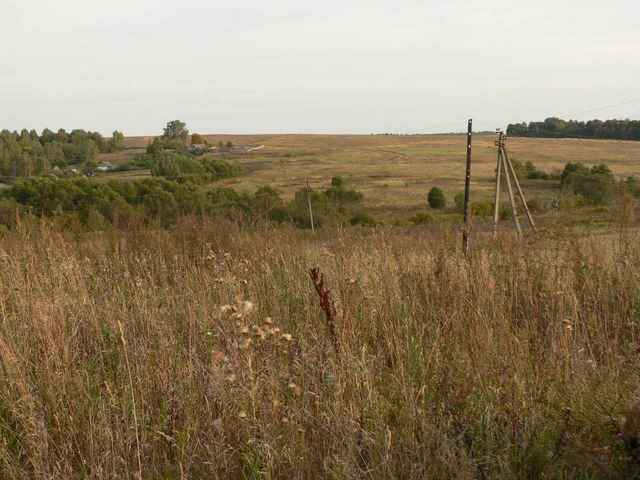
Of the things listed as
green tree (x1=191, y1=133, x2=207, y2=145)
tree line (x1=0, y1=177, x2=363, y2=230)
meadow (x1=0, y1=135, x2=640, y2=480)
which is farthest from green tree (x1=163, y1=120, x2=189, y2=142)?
meadow (x1=0, y1=135, x2=640, y2=480)

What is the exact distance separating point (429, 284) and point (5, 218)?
31.0 ft

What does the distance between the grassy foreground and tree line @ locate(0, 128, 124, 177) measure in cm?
3591

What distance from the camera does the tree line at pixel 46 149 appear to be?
38.3 m

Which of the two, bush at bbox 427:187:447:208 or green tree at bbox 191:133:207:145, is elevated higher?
green tree at bbox 191:133:207:145

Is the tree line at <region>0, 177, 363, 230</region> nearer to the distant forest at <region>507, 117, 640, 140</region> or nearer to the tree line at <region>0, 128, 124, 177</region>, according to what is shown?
the tree line at <region>0, 128, 124, 177</region>

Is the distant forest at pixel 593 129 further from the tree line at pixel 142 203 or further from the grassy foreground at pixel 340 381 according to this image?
the grassy foreground at pixel 340 381

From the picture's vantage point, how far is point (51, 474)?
2609mm

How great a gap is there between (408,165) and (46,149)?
3470 cm

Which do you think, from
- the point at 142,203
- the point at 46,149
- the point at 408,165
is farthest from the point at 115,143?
the point at 142,203

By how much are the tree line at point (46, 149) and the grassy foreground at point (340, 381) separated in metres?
35.9

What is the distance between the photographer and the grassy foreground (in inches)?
106

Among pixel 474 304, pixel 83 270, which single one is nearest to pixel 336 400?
→ pixel 474 304

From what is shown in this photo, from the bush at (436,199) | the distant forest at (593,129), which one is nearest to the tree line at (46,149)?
the bush at (436,199)

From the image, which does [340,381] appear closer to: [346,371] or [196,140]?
[346,371]
